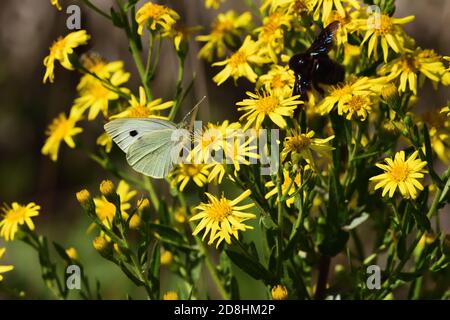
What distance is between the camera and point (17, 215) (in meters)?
3.06

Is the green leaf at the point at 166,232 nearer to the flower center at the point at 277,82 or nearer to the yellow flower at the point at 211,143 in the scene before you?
the yellow flower at the point at 211,143

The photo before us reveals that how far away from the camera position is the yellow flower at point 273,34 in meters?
2.88

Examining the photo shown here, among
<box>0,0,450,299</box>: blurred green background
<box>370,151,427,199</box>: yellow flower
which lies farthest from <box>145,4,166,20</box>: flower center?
<box>0,0,450,299</box>: blurred green background

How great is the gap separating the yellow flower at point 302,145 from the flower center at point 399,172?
0.23 metres

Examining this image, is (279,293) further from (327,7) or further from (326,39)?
(327,7)

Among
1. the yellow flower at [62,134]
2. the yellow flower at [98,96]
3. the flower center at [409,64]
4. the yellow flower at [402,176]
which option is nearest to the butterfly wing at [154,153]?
the yellow flower at [98,96]

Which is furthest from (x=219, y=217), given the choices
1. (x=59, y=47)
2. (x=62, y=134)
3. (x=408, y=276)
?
(x=62, y=134)

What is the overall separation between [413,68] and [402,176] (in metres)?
0.54

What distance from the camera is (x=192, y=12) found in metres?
4.99

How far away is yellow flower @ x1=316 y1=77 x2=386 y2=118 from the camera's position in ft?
8.38

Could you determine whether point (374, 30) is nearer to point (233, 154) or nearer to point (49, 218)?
point (233, 154)

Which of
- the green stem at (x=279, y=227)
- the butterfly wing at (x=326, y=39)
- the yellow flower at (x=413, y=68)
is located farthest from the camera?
the yellow flower at (x=413, y=68)

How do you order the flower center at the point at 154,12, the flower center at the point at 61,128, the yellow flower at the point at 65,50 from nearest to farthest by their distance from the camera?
the flower center at the point at 154,12, the yellow flower at the point at 65,50, the flower center at the point at 61,128

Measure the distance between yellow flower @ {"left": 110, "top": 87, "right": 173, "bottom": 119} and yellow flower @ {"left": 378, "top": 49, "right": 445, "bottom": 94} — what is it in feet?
2.97
